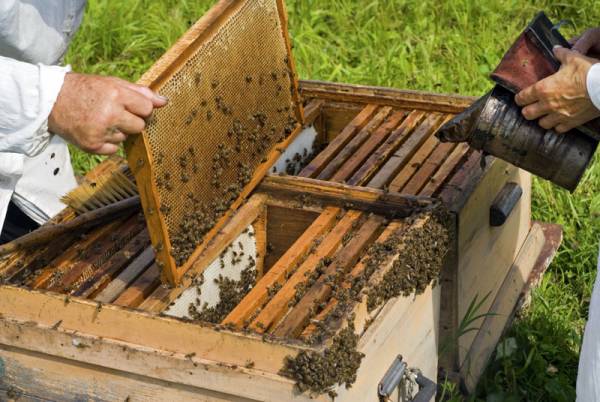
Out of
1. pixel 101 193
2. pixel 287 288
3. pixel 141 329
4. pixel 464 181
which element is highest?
pixel 464 181

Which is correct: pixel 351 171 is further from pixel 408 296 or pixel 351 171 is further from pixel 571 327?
pixel 571 327

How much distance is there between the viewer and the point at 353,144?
348cm

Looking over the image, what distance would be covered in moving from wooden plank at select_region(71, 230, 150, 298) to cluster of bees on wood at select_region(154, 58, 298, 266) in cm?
23

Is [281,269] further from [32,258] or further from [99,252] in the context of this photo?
[32,258]

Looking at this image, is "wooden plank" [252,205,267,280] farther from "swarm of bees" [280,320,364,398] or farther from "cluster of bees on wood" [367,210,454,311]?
"swarm of bees" [280,320,364,398]

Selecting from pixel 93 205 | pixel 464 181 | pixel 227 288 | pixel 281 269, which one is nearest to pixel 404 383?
pixel 281 269

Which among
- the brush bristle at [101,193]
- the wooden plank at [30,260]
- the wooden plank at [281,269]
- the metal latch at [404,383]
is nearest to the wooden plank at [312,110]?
the wooden plank at [281,269]

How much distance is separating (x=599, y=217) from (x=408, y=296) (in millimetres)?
1895

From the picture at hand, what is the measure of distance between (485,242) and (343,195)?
586 mm

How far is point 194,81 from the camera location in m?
2.74

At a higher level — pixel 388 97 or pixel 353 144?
pixel 388 97

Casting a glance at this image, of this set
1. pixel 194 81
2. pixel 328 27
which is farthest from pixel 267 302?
pixel 328 27

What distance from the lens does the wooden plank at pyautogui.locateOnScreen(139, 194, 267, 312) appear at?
106 inches

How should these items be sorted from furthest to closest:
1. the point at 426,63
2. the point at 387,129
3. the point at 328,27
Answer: the point at 328,27 → the point at 426,63 → the point at 387,129
